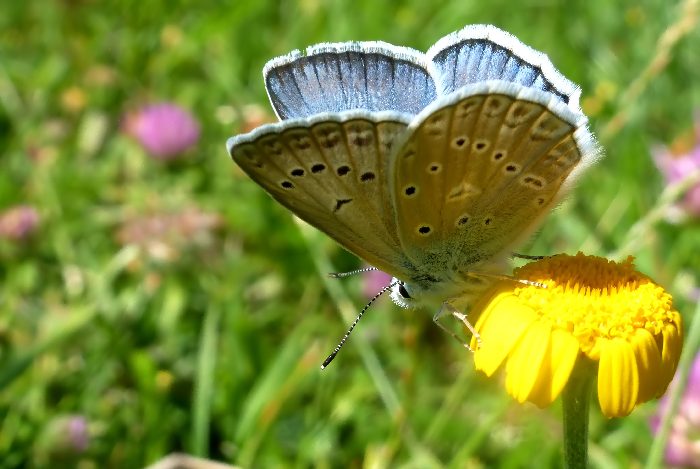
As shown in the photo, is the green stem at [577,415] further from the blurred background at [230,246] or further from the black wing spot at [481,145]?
the blurred background at [230,246]

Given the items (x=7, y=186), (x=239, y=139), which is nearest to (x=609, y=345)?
(x=239, y=139)

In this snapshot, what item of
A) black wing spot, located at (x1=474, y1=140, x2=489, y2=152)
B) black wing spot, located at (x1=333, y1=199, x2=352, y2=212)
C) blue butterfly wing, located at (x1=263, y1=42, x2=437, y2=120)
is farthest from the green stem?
blue butterfly wing, located at (x1=263, y1=42, x2=437, y2=120)

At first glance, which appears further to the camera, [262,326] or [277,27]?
[277,27]

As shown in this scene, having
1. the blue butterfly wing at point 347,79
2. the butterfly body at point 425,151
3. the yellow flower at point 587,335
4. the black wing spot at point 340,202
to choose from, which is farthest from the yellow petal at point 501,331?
the blue butterfly wing at point 347,79

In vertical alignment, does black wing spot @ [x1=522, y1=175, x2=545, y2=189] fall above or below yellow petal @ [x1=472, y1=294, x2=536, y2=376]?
above

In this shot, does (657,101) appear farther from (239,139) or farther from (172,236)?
(239,139)

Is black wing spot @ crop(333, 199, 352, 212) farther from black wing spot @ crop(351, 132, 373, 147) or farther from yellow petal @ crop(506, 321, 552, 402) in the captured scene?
yellow petal @ crop(506, 321, 552, 402)
